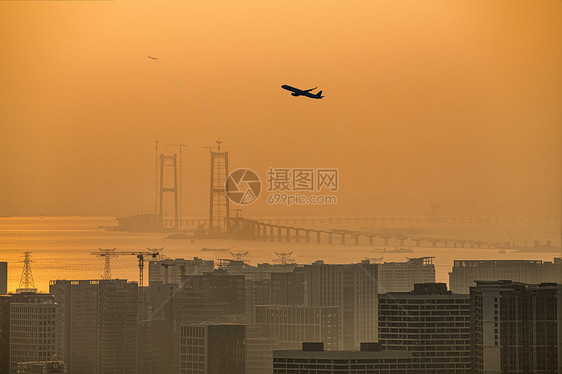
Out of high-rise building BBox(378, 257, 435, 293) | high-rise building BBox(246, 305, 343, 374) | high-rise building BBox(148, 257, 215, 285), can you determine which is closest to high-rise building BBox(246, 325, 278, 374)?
high-rise building BBox(246, 305, 343, 374)

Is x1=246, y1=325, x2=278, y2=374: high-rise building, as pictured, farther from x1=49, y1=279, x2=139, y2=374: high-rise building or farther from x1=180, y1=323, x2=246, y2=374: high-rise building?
x1=49, y1=279, x2=139, y2=374: high-rise building

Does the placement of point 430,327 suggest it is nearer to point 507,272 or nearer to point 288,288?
point 507,272

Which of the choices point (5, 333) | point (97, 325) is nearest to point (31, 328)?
point (5, 333)

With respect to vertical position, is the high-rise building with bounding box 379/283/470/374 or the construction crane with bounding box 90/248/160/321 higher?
the construction crane with bounding box 90/248/160/321

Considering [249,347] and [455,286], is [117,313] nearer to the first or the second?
[249,347]

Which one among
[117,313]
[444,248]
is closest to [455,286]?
[444,248]

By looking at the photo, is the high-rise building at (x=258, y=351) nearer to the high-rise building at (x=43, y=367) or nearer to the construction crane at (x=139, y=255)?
the construction crane at (x=139, y=255)
